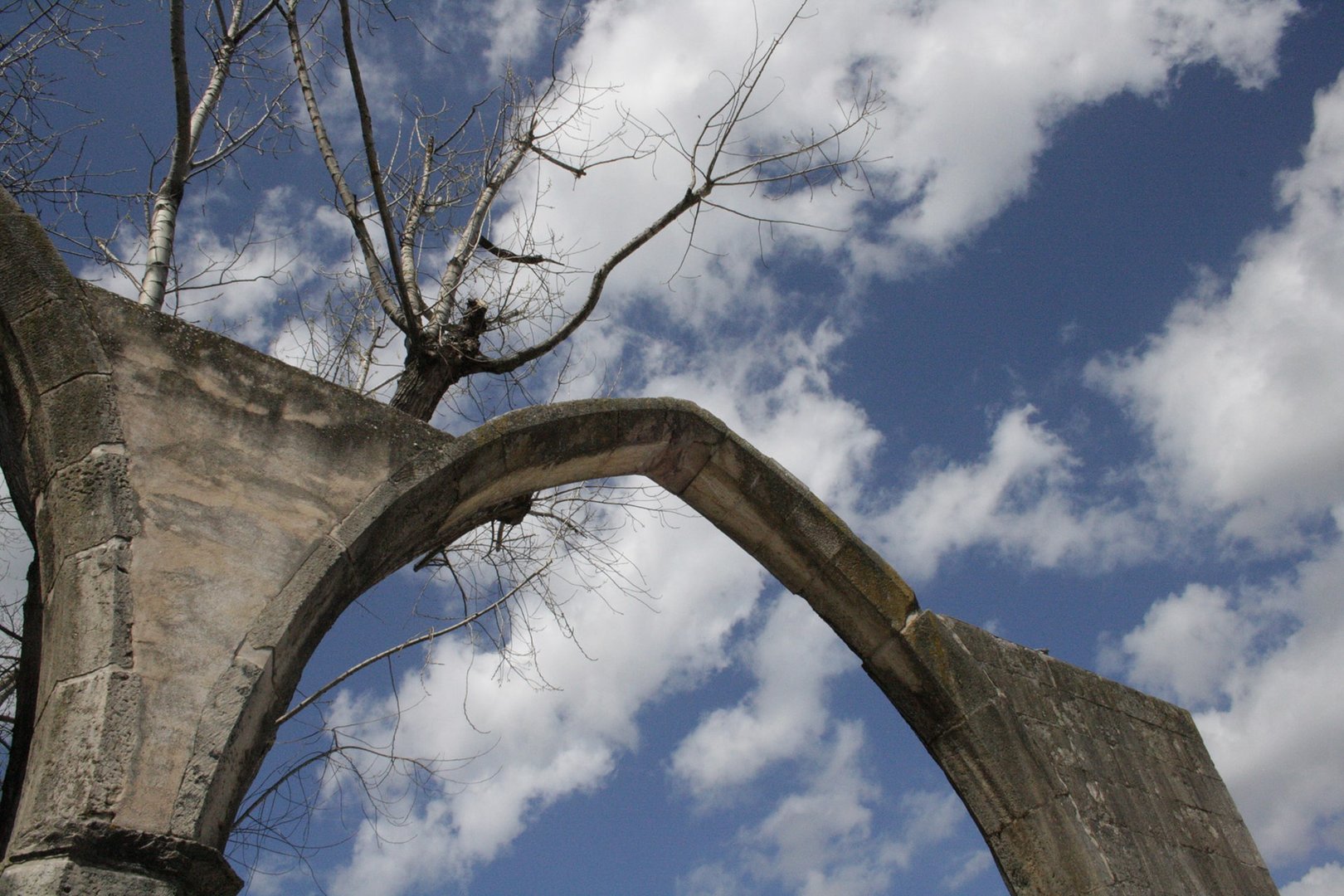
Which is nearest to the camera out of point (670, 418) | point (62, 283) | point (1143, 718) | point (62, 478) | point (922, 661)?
point (62, 478)

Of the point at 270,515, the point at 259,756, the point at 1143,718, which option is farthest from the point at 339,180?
the point at 1143,718

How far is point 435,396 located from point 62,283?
6.41ft

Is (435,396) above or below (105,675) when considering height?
above

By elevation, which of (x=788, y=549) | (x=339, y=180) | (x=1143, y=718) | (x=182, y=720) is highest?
(x=339, y=180)

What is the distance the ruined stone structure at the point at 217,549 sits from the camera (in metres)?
2.58

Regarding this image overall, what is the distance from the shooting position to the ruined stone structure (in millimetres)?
2576

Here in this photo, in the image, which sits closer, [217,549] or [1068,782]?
[217,549]

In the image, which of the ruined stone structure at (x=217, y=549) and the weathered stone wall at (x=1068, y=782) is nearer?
the ruined stone structure at (x=217, y=549)

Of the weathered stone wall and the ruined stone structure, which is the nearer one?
the ruined stone structure

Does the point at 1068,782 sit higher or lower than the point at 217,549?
lower

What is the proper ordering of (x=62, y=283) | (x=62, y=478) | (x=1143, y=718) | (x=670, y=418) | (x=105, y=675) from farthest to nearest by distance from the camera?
(x=1143, y=718), (x=670, y=418), (x=62, y=283), (x=62, y=478), (x=105, y=675)

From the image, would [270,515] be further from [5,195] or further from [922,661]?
[922,661]

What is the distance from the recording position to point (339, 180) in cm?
508

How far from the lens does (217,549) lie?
3.02m
